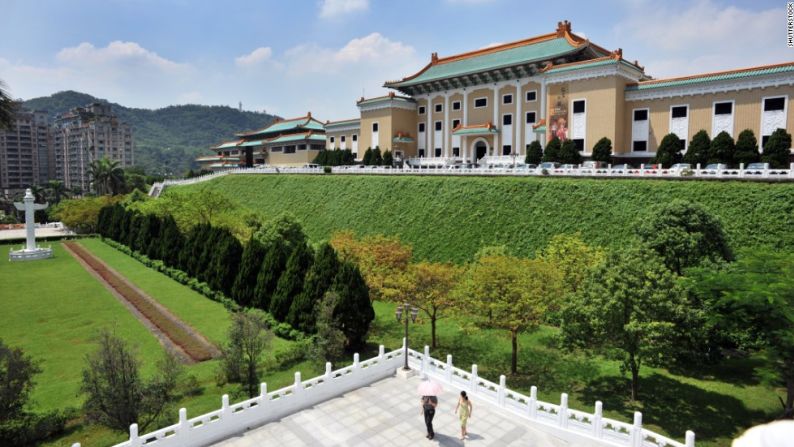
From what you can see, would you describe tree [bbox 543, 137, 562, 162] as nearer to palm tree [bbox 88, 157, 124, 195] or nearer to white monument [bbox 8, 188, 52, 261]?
white monument [bbox 8, 188, 52, 261]

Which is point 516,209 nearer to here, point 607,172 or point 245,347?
point 607,172

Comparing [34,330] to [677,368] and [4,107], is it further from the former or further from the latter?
[677,368]

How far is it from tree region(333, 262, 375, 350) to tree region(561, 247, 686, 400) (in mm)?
7755

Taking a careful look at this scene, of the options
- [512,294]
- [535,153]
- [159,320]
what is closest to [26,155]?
[159,320]

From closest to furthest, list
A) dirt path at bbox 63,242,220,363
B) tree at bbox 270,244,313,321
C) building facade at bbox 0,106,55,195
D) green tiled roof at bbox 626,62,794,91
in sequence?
dirt path at bbox 63,242,220,363
tree at bbox 270,244,313,321
green tiled roof at bbox 626,62,794,91
building facade at bbox 0,106,55,195

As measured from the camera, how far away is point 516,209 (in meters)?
27.4

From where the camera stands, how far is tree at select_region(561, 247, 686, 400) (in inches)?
505

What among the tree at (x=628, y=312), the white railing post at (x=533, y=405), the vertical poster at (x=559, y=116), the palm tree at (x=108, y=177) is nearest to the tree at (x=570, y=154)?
the vertical poster at (x=559, y=116)

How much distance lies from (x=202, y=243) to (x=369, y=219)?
11.7 meters

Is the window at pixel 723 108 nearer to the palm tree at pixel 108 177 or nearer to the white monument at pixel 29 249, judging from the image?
the white monument at pixel 29 249

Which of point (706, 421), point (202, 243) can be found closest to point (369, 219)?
point (202, 243)

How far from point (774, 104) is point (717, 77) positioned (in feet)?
11.6

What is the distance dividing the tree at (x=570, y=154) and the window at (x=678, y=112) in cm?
653

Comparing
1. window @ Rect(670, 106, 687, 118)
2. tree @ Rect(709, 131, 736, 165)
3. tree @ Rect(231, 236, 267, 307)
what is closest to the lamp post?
tree @ Rect(231, 236, 267, 307)
